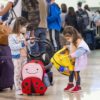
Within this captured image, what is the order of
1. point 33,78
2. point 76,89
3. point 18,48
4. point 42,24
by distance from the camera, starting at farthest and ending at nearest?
point 42,24, point 76,89, point 18,48, point 33,78

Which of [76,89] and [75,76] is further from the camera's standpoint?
[75,76]

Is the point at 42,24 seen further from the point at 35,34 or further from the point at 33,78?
the point at 33,78

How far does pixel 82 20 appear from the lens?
599 inches

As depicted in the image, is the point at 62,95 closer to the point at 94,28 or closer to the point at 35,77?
the point at 35,77

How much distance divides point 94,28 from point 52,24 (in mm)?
5410

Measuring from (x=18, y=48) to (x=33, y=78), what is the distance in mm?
564

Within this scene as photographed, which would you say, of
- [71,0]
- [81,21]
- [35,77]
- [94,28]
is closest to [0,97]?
[35,77]

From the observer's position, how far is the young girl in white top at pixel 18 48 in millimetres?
7082

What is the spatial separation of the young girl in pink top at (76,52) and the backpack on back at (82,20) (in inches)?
300

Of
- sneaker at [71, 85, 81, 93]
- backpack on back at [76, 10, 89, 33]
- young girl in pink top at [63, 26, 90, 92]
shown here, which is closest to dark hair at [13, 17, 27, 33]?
young girl in pink top at [63, 26, 90, 92]

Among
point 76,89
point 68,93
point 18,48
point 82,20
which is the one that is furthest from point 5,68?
point 82,20

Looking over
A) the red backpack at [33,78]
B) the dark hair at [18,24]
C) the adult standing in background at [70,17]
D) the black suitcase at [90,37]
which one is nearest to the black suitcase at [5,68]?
the dark hair at [18,24]

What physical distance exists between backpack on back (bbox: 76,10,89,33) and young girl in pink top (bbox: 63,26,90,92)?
763 centimetres

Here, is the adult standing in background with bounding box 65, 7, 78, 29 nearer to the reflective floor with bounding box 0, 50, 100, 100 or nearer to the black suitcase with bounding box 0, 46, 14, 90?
the reflective floor with bounding box 0, 50, 100, 100
